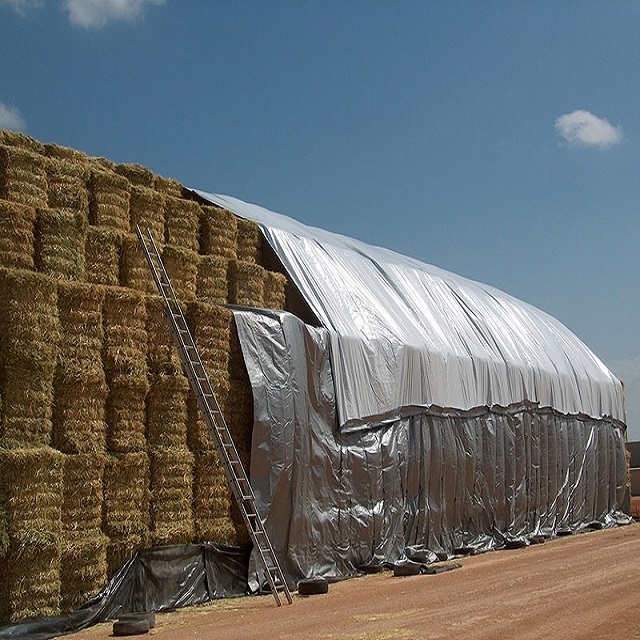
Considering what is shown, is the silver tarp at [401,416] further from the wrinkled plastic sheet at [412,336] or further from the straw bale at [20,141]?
the straw bale at [20,141]

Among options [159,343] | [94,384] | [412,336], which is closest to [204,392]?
[159,343]

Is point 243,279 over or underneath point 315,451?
over

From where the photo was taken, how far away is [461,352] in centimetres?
1950

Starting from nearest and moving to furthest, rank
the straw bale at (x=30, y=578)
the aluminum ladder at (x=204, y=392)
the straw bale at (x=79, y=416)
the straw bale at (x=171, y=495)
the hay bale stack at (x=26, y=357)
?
the straw bale at (x=30, y=578)
the hay bale stack at (x=26, y=357)
the straw bale at (x=79, y=416)
the straw bale at (x=171, y=495)
the aluminum ladder at (x=204, y=392)

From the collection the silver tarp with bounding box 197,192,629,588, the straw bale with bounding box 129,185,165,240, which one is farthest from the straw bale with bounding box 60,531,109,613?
the straw bale with bounding box 129,185,165,240

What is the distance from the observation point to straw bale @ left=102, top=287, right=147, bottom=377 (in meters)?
11.2

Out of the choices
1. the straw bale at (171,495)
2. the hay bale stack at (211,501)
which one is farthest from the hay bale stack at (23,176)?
the hay bale stack at (211,501)

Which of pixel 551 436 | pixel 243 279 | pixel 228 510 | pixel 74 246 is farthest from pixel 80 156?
pixel 551 436

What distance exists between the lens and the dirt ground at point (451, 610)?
852 cm

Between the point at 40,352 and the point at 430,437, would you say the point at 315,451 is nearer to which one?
the point at 430,437

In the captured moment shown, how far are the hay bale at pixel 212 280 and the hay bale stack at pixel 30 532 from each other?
3.93m

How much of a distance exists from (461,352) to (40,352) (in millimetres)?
10918

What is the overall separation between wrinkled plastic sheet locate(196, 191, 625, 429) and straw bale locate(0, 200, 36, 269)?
4.84m

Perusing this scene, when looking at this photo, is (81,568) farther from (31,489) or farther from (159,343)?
(159,343)
